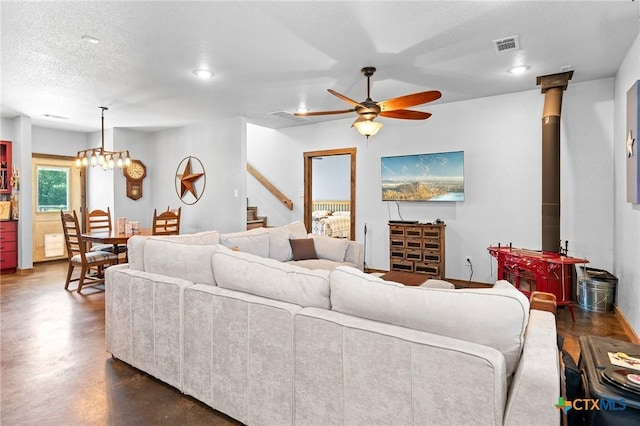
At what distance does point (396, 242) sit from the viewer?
5.20 meters

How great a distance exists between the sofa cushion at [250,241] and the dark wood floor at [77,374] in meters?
1.37

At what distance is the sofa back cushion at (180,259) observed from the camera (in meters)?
2.11

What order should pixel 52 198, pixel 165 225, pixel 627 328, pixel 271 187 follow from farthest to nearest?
1. pixel 52 198
2. pixel 271 187
3. pixel 165 225
4. pixel 627 328

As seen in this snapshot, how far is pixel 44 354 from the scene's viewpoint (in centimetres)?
279

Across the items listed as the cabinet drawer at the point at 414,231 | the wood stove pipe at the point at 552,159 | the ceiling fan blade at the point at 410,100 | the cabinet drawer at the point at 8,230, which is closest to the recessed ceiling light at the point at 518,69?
the wood stove pipe at the point at 552,159

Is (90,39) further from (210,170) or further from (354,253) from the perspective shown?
(210,170)

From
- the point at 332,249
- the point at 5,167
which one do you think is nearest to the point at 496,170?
the point at 332,249

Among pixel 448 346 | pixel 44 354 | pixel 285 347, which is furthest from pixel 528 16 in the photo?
pixel 44 354

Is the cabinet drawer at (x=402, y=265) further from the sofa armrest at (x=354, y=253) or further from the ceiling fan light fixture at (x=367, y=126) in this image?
the ceiling fan light fixture at (x=367, y=126)

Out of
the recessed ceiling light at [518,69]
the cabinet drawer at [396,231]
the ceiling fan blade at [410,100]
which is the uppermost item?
the recessed ceiling light at [518,69]

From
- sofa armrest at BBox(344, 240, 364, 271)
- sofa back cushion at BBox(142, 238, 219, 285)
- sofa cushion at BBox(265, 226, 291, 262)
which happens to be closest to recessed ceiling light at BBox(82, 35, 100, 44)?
sofa back cushion at BBox(142, 238, 219, 285)

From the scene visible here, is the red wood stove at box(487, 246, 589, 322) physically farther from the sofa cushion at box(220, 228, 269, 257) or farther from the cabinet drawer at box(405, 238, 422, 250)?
the sofa cushion at box(220, 228, 269, 257)

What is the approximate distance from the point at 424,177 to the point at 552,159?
1685 millimetres

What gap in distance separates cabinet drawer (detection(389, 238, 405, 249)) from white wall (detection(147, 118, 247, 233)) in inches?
97.5
